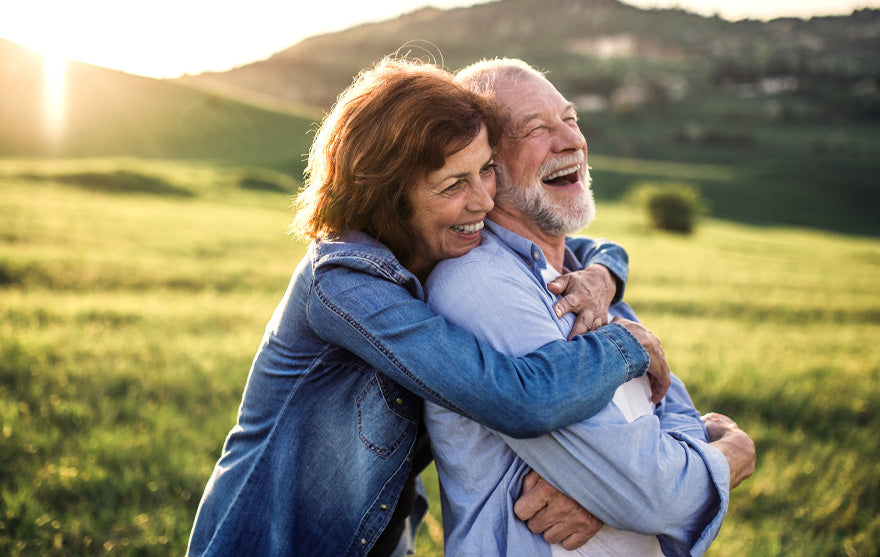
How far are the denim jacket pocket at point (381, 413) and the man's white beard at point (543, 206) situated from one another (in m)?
1.16

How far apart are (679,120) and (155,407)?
340 feet

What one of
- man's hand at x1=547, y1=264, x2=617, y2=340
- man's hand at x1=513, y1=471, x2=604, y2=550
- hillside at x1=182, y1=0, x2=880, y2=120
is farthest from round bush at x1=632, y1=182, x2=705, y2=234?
hillside at x1=182, y1=0, x2=880, y2=120

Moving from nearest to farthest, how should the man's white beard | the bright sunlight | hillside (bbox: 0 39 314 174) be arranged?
the man's white beard
hillside (bbox: 0 39 314 174)
the bright sunlight

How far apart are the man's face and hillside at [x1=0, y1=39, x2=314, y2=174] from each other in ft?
133

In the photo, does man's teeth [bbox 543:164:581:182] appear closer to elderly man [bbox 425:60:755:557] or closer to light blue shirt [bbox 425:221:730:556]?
elderly man [bbox 425:60:755:557]

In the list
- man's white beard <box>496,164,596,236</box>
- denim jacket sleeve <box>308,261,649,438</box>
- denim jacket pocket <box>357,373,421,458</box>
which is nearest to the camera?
denim jacket sleeve <box>308,261,649,438</box>

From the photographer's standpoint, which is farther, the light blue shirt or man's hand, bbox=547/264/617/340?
man's hand, bbox=547/264/617/340

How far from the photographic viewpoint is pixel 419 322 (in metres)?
1.86

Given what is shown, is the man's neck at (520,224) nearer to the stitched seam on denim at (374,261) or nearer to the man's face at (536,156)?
the man's face at (536,156)

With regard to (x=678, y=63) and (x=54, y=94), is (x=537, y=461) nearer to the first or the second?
(x=54, y=94)

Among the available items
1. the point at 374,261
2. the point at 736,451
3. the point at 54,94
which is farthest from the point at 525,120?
the point at 54,94

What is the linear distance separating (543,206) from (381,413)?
4.26ft

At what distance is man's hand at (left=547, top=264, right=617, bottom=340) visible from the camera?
7.61ft

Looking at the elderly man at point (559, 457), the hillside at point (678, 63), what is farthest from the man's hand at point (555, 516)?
the hillside at point (678, 63)
